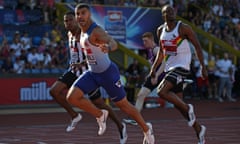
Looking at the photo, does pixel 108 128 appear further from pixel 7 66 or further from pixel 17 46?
pixel 17 46

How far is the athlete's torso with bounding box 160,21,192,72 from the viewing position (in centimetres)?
1256

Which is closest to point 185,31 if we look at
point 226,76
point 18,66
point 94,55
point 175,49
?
point 175,49

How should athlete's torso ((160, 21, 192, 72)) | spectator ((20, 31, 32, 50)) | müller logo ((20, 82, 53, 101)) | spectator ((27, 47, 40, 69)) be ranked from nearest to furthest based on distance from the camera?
athlete's torso ((160, 21, 192, 72))
müller logo ((20, 82, 53, 101))
spectator ((27, 47, 40, 69))
spectator ((20, 31, 32, 50))

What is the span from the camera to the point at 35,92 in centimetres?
2492

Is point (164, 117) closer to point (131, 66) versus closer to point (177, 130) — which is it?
point (177, 130)

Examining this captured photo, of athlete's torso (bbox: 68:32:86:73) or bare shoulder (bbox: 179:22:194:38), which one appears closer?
bare shoulder (bbox: 179:22:194:38)

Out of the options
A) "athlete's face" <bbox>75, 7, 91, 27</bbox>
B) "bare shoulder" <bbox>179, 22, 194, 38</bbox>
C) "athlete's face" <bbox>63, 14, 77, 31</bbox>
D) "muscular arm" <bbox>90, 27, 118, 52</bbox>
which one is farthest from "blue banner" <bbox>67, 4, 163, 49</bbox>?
"muscular arm" <bbox>90, 27, 118, 52</bbox>

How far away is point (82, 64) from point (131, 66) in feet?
49.0

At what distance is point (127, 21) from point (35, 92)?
310 inches

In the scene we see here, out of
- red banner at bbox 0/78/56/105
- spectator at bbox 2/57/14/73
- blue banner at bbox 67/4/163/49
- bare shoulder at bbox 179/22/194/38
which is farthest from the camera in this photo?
blue banner at bbox 67/4/163/49

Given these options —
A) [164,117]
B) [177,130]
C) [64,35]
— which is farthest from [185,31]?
[64,35]

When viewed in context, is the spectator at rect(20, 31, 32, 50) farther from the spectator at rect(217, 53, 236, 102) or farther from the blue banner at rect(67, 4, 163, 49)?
the spectator at rect(217, 53, 236, 102)

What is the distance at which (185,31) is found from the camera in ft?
40.8

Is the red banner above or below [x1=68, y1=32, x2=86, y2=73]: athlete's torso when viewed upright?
below
